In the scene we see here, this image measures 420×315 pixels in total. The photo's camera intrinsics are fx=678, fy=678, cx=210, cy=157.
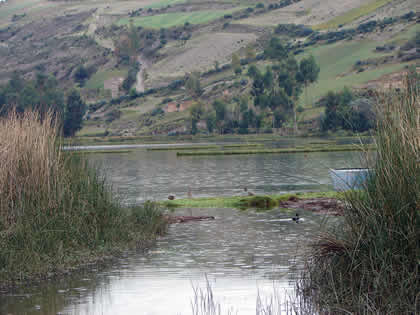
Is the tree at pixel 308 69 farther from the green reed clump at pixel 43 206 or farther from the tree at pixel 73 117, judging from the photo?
the green reed clump at pixel 43 206

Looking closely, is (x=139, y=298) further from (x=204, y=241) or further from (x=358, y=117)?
(x=358, y=117)

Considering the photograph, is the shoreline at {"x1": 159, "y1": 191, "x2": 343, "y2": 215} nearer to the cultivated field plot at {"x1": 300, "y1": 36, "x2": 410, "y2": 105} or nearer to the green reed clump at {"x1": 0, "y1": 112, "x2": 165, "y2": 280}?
the green reed clump at {"x1": 0, "y1": 112, "x2": 165, "y2": 280}

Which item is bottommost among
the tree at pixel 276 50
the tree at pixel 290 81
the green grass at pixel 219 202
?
the green grass at pixel 219 202

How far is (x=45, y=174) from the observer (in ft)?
51.2

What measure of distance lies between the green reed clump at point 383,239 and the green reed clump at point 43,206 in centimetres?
627

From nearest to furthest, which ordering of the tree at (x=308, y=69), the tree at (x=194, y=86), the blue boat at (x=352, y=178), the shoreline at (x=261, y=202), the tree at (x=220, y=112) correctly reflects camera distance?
the blue boat at (x=352, y=178) < the shoreline at (x=261, y=202) < the tree at (x=308, y=69) < the tree at (x=220, y=112) < the tree at (x=194, y=86)

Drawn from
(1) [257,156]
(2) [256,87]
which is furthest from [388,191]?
(2) [256,87]

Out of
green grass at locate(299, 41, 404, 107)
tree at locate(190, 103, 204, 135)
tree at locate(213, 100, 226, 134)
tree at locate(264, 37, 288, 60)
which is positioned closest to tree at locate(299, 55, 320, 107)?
green grass at locate(299, 41, 404, 107)

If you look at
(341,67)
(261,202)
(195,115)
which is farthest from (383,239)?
(341,67)

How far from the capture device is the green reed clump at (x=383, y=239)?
10789 millimetres

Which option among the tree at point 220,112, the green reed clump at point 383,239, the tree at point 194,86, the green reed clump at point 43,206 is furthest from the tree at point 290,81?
the green reed clump at point 383,239

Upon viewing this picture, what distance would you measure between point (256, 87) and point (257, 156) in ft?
242

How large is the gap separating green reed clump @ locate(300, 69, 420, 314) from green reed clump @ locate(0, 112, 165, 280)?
6267 millimetres

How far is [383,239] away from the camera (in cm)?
1116
